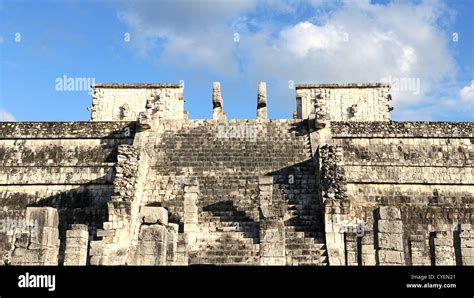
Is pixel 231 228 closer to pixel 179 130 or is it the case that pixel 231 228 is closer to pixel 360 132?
pixel 179 130

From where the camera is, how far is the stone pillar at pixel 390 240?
14766 millimetres

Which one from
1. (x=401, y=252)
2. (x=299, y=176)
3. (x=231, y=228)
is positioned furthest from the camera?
(x=299, y=176)

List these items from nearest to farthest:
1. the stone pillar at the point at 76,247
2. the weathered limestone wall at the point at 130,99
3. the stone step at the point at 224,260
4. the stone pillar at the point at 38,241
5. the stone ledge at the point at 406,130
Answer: the stone pillar at the point at 38,241 → the stone pillar at the point at 76,247 → the stone step at the point at 224,260 → the stone ledge at the point at 406,130 → the weathered limestone wall at the point at 130,99

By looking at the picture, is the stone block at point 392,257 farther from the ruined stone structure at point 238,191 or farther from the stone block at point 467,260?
the stone block at point 467,260

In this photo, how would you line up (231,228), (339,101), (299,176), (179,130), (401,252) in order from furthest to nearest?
(339,101), (179,130), (299,176), (231,228), (401,252)

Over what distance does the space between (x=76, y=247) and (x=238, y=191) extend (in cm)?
615

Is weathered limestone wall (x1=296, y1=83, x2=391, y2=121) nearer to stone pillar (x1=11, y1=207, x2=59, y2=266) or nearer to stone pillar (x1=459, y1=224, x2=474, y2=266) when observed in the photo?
stone pillar (x1=459, y1=224, x2=474, y2=266)

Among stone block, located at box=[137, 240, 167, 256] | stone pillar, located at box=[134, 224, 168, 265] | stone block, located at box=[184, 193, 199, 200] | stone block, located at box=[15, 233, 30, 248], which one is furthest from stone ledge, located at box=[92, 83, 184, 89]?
stone block, located at box=[137, 240, 167, 256]

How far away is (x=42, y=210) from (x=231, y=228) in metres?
5.94

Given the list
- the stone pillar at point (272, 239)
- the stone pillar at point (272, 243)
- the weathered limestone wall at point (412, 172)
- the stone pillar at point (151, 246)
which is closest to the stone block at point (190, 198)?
the stone pillar at point (272, 239)

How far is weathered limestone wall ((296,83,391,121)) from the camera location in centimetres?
3209

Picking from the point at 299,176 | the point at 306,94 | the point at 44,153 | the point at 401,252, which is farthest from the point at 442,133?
the point at 44,153

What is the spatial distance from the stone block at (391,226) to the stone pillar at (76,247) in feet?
25.1

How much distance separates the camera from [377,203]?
72.6 feet
